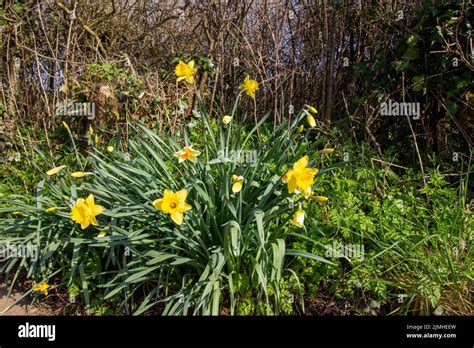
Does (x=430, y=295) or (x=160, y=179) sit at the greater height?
(x=160, y=179)

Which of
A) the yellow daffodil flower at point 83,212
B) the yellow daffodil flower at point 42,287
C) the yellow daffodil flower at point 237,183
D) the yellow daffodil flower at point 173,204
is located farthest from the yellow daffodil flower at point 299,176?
the yellow daffodil flower at point 42,287

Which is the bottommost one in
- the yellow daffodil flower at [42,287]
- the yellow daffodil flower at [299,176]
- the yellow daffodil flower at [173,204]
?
the yellow daffodil flower at [42,287]

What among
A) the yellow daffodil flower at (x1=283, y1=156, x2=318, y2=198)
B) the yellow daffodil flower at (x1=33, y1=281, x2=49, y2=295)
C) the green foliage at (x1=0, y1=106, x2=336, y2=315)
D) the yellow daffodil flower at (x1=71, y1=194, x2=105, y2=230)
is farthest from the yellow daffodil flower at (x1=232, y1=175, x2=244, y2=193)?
the yellow daffodil flower at (x1=33, y1=281, x2=49, y2=295)

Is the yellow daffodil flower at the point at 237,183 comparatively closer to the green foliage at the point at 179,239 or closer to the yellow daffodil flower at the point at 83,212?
the green foliage at the point at 179,239

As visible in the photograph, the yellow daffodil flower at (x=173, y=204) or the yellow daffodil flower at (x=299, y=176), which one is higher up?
the yellow daffodil flower at (x=299, y=176)

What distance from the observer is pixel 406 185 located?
132 inches

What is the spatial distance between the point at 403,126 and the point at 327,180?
1.08 m

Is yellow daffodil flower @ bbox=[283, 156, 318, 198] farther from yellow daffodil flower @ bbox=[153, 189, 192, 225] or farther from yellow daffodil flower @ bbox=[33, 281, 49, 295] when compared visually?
yellow daffodil flower @ bbox=[33, 281, 49, 295]

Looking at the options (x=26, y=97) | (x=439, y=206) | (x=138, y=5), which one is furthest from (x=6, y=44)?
(x=439, y=206)

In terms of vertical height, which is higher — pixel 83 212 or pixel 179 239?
pixel 83 212

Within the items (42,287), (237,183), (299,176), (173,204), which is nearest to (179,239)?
(173,204)

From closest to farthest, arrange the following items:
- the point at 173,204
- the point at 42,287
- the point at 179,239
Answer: the point at 173,204, the point at 179,239, the point at 42,287

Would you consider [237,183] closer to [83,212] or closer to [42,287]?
[83,212]

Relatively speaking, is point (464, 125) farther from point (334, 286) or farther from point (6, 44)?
point (6, 44)
